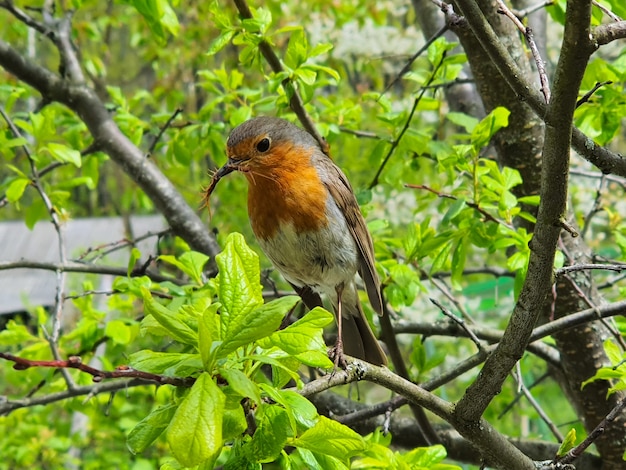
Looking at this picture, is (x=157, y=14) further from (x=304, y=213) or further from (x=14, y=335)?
(x=14, y=335)

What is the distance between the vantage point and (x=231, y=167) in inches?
74.8

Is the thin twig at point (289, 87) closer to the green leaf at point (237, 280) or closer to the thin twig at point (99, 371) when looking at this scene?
the green leaf at point (237, 280)

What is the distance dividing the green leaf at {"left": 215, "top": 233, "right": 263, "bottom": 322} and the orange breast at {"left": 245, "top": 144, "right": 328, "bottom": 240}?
3.07 ft

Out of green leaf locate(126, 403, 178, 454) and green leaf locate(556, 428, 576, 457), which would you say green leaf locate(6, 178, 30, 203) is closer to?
green leaf locate(126, 403, 178, 454)

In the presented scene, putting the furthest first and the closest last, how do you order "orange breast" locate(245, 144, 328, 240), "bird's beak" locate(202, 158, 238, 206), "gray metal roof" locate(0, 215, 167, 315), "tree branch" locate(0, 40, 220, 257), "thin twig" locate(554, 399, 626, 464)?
"gray metal roof" locate(0, 215, 167, 315), "tree branch" locate(0, 40, 220, 257), "orange breast" locate(245, 144, 328, 240), "bird's beak" locate(202, 158, 238, 206), "thin twig" locate(554, 399, 626, 464)

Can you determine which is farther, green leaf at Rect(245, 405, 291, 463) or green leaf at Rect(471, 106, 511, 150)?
green leaf at Rect(471, 106, 511, 150)

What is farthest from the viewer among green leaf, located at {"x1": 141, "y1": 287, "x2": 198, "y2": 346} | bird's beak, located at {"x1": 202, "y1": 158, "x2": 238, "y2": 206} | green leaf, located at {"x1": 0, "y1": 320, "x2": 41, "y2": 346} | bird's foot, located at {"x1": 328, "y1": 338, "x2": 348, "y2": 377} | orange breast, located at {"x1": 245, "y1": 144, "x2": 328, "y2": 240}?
green leaf, located at {"x1": 0, "y1": 320, "x2": 41, "y2": 346}

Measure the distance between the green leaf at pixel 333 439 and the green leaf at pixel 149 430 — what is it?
23cm

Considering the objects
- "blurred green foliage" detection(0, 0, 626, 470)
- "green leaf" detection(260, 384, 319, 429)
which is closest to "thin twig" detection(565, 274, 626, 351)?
"blurred green foliage" detection(0, 0, 626, 470)

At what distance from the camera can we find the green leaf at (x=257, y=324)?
88 centimetres

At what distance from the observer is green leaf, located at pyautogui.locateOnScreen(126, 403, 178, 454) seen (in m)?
0.95

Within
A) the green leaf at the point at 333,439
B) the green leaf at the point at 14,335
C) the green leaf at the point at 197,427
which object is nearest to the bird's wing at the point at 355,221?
the green leaf at the point at 333,439

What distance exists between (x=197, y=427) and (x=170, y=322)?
0.19 m

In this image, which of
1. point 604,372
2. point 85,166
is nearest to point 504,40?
point 604,372
